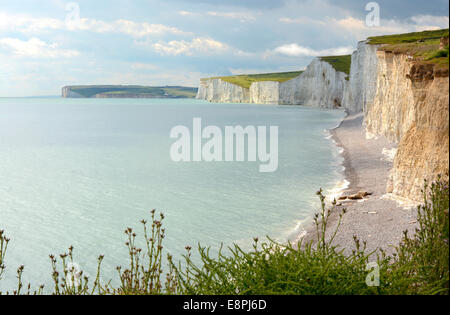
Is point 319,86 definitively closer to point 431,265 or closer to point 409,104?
point 409,104

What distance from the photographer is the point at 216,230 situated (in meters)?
11.6

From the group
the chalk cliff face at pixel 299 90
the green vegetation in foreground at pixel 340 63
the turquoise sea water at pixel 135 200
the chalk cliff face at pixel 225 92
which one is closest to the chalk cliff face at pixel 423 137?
the turquoise sea water at pixel 135 200

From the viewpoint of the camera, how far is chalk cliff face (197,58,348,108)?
82.0 metres

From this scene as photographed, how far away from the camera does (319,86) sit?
284 feet

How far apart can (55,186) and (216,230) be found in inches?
368

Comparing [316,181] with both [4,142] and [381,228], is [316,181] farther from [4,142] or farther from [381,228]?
[4,142]

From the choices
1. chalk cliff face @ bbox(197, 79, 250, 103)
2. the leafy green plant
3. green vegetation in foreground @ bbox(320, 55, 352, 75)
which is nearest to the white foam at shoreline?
the leafy green plant

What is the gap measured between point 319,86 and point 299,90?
35.9 feet

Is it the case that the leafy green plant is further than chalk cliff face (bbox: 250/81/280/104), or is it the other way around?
chalk cliff face (bbox: 250/81/280/104)

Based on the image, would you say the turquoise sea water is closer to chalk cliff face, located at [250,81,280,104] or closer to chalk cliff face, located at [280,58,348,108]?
chalk cliff face, located at [280,58,348,108]

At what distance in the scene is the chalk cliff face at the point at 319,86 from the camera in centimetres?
8100

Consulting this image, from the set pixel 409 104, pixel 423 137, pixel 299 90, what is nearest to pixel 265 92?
pixel 299 90

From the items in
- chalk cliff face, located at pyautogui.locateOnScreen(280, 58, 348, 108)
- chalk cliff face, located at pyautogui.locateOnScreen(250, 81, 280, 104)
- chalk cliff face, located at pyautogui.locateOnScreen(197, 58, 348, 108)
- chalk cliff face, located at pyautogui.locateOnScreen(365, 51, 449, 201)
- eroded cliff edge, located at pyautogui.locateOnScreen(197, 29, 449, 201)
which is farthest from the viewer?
chalk cliff face, located at pyautogui.locateOnScreen(250, 81, 280, 104)
